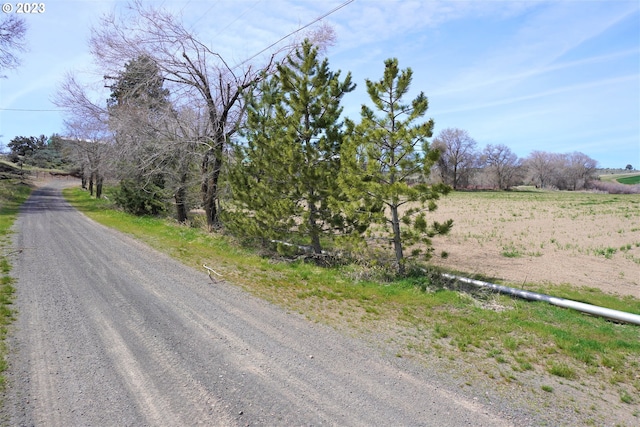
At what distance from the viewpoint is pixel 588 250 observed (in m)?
13.2

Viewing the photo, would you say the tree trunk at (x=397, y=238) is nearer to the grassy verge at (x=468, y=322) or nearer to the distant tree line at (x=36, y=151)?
the grassy verge at (x=468, y=322)

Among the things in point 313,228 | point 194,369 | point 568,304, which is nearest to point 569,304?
point 568,304

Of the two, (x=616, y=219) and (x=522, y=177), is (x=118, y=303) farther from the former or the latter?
(x=522, y=177)

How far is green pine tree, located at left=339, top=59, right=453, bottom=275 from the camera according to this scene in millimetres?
7555

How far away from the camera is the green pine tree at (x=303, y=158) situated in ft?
30.8

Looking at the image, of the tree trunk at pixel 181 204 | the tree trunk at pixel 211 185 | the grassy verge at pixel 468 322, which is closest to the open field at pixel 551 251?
the grassy verge at pixel 468 322

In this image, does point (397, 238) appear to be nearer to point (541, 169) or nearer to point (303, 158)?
point (303, 158)

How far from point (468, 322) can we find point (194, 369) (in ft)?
12.6

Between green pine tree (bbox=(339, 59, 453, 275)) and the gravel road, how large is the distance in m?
3.29

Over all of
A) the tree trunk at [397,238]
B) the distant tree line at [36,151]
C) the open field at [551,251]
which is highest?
the distant tree line at [36,151]

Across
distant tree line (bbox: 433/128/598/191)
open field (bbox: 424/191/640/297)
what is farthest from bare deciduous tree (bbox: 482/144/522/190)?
open field (bbox: 424/191/640/297)

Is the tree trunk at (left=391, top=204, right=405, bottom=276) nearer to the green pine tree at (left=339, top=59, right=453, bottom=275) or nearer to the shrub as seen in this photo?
the green pine tree at (left=339, top=59, right=453, bottom=275)

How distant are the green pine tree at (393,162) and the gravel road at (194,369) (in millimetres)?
3288

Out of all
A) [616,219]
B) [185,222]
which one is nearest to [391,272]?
[185,222]
